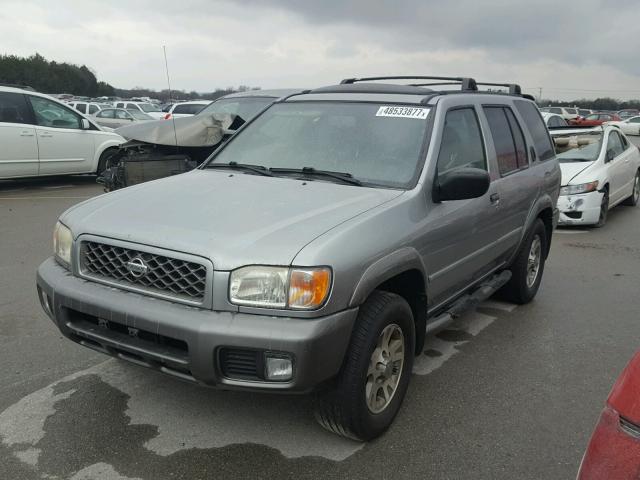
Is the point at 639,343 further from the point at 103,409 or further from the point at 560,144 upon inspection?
the point at 560,144

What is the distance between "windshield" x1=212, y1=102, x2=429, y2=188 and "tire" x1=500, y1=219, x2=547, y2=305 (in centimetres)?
199

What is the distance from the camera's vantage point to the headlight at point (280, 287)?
2551mm

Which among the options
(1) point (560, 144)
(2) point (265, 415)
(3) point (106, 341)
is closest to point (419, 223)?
(2) point (265, 415)

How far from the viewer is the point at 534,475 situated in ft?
9.30

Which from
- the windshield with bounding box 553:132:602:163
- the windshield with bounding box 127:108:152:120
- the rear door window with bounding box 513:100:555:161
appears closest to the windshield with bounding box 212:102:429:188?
the rear door window with bounding box 513:100:555:161

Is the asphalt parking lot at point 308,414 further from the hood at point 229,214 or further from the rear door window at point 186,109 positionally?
the rear door window at point 186,109

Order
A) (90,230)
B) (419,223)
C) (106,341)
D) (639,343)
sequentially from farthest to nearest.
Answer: (639,343), (419,223), (90,230), (106,341)

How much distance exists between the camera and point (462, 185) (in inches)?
131

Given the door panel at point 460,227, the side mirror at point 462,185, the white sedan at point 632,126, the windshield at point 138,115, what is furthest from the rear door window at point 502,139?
the white sedan at point 632,126

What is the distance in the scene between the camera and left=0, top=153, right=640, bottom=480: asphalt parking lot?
112 inches

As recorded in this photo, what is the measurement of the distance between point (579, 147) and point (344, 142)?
7855 mm

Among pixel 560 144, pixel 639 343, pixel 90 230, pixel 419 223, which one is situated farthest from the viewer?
pixel 560 144

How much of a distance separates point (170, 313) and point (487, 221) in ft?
7.98

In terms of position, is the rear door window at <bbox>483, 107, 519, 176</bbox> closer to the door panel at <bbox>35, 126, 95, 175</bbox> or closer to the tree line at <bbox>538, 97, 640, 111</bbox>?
the door panel at <bbox>35, 126, 95, 175</bbox>
